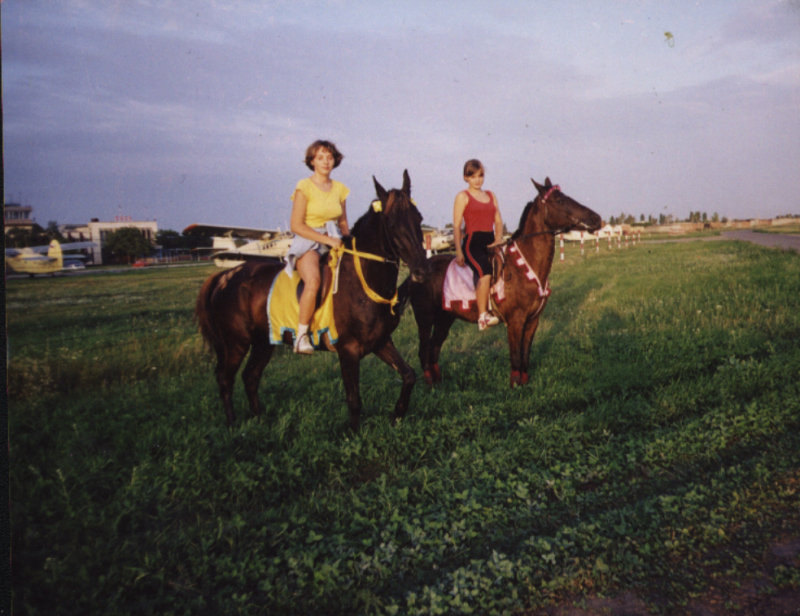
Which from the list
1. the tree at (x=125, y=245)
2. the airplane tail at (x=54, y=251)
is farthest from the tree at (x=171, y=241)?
the airplane tail at (x=54, y=251)

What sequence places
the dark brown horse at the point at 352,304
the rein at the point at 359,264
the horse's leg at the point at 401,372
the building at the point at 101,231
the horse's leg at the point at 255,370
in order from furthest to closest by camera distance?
1. the building at the point at 101,231
2. the horse's leg at the point at 255,370
3. the horse's leg at the point at 401,372
4. the rein at the point at 359,264
5. the dark brown horse at the point at 352,304

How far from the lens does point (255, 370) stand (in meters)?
6.01

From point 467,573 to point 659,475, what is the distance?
6.94ft

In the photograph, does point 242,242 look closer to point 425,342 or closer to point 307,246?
point 425,342

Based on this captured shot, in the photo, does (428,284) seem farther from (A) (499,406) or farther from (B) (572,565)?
(B) (572,565)

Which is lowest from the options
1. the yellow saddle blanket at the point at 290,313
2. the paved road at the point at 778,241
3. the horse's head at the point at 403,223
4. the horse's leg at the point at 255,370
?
the horse's leg at the point at 255,370

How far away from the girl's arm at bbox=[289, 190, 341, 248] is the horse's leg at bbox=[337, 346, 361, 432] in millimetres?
1177

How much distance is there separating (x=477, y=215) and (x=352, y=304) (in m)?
2.56

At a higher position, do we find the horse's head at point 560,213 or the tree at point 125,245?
the tree at point 125,245

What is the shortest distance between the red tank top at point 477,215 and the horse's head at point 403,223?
2027 mm

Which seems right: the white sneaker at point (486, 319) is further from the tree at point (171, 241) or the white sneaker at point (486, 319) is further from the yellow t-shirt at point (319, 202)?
the tree at point (171, 241)

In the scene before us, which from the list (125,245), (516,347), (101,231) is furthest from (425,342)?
(101,231)

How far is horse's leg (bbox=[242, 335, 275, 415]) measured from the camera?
19.5 ft

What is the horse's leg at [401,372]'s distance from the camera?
5.33 m
